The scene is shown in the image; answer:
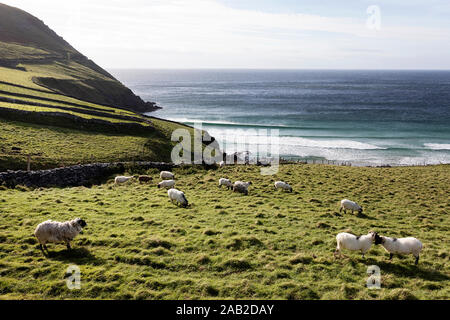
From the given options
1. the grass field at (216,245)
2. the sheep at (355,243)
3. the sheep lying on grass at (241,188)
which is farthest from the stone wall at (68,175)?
the sheep at (355,243)

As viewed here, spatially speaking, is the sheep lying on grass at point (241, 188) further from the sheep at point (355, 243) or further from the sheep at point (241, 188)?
the sheep at point (355, 243)

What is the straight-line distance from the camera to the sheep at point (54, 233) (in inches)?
490

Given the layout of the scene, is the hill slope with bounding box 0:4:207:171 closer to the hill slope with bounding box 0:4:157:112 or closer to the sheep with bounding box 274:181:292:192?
the hill slope with bounding box 0:4:157:112

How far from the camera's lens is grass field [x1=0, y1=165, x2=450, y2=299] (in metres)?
10.3

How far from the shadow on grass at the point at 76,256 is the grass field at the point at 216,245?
5cm

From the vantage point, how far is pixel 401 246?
12.7m

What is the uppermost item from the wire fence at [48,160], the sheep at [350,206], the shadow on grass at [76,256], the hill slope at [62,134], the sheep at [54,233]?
the hill slope at [62,134]

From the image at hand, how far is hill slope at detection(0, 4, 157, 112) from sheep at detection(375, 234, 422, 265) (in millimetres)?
72248

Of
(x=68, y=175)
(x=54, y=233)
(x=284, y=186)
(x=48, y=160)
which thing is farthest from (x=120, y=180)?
(x=284, y=186)

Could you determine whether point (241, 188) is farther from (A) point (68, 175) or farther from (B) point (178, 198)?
(A) point (68, 175)

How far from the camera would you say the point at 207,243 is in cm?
1402

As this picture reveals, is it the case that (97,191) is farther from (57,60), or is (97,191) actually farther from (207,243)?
(57,60)
